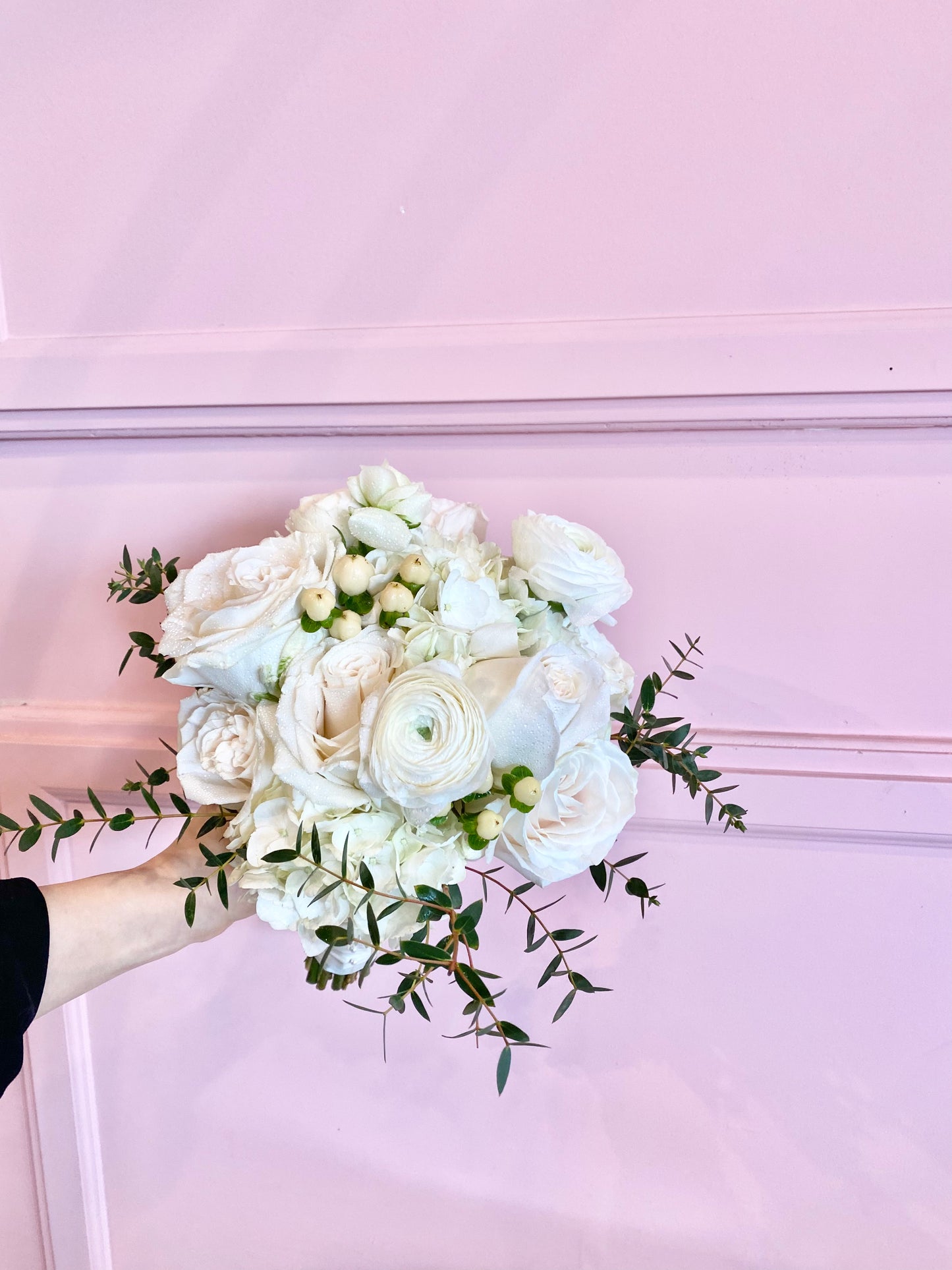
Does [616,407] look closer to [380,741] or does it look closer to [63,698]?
[380,741]

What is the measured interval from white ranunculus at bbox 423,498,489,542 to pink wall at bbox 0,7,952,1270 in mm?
161

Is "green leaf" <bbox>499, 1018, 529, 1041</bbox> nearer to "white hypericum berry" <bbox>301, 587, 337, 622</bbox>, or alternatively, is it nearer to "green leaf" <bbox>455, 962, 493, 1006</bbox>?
"green leaf" <bbox>455, 962, 493, 1006</bbox>

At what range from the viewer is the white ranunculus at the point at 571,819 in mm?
581

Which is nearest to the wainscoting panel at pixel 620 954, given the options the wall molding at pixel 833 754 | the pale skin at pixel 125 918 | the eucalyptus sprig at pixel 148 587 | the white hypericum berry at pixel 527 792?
the wall molding at pixel 833 754

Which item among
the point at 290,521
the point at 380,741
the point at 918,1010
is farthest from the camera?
the point at 918,1010

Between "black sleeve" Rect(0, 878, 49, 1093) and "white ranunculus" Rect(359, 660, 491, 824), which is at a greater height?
"white ranunculus" Rect(359, 660, 491, 824)

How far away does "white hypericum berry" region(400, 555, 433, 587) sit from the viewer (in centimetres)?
60

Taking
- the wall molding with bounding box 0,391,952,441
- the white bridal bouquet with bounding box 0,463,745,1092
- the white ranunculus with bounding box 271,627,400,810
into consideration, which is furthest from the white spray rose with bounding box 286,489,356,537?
the wall molding with bounding box 0,391,952,441

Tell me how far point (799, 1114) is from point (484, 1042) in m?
0.36

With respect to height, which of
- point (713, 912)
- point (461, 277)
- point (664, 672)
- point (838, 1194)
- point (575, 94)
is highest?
point (575, 94)

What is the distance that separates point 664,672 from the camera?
2.87 ft

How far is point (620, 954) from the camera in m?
0.93

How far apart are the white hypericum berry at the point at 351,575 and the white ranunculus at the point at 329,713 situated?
0.03 meters

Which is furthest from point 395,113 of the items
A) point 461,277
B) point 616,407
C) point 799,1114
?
point 799,1114
